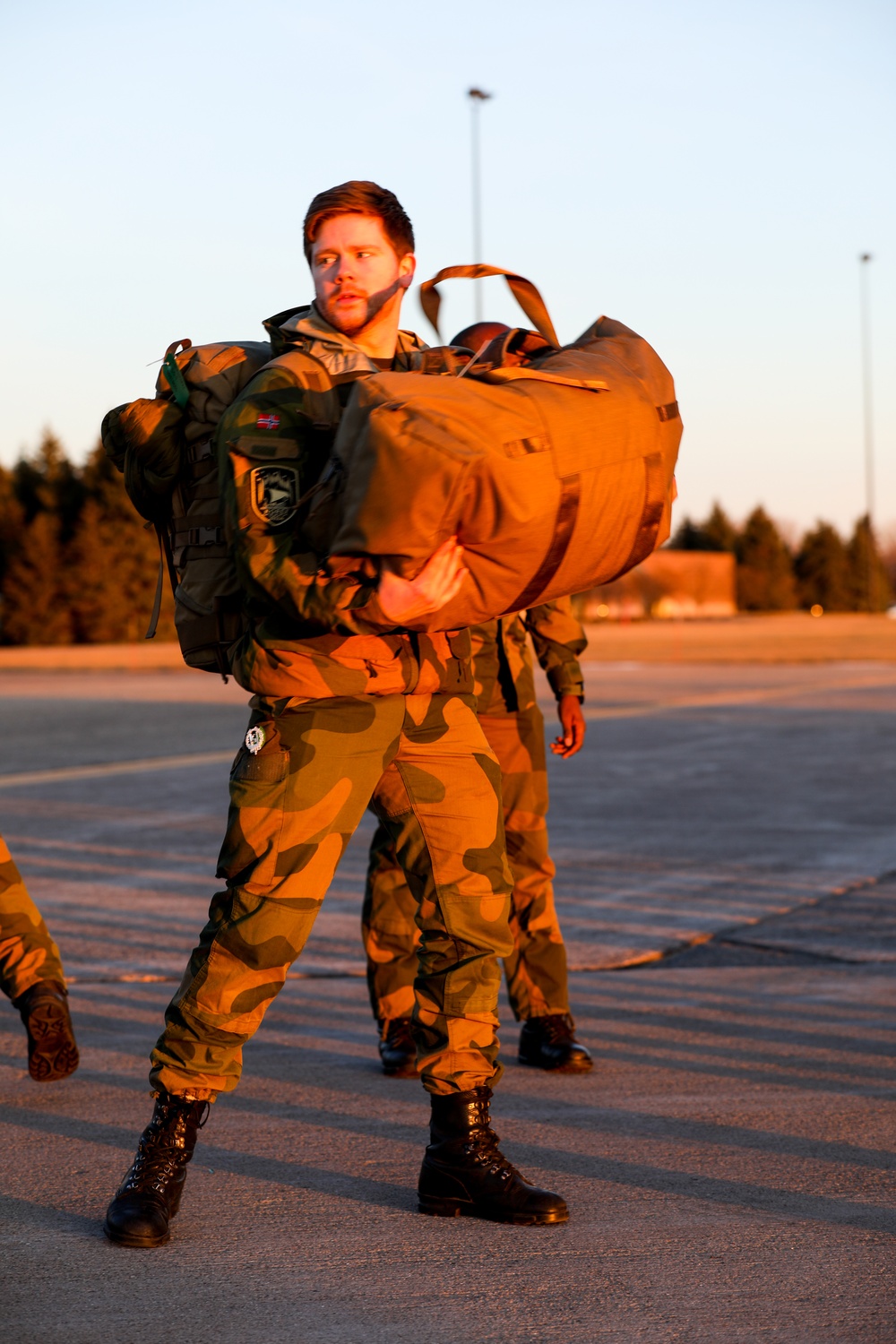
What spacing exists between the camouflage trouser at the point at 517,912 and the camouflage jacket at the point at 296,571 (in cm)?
133

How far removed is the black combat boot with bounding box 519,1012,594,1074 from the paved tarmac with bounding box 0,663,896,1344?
0.22 ft

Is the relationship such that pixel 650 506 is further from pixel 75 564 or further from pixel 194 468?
pixel 75 564

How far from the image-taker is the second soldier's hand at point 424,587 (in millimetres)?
2838

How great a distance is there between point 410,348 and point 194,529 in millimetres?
616

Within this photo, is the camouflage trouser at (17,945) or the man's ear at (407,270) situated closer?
the man's ear at (407,270)

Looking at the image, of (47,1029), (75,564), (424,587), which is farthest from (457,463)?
(75,564)

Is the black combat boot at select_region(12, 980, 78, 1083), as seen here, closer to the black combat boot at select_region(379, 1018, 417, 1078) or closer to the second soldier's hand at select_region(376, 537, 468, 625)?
the black combat boot at select_region(379, 1018, 417, 1078)

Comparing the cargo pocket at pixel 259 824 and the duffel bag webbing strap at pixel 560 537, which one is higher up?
the duffel bag webbing strap at pixel 560 537

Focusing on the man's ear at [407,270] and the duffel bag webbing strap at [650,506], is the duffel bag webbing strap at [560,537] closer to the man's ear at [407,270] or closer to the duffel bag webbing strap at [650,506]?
the duffel bag webbing strap at [650,506]

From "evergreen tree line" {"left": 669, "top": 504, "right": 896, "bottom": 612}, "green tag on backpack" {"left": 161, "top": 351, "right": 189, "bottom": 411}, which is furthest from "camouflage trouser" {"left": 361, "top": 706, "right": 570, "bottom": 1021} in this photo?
"evergreen tree line" {"left": 669, "top": 504, "right": 896, "bottom": 612}

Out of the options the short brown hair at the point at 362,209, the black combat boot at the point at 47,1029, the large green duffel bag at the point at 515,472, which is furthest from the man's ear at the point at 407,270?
the black combat boot at the point at 47,1029

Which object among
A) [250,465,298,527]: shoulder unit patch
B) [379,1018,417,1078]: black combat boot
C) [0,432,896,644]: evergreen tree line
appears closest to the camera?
[250,465,298,527]: shoulder unit patch

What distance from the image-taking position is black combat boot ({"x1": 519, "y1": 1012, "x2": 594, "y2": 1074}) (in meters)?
4.36

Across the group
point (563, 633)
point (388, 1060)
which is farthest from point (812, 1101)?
point (563, 633)
